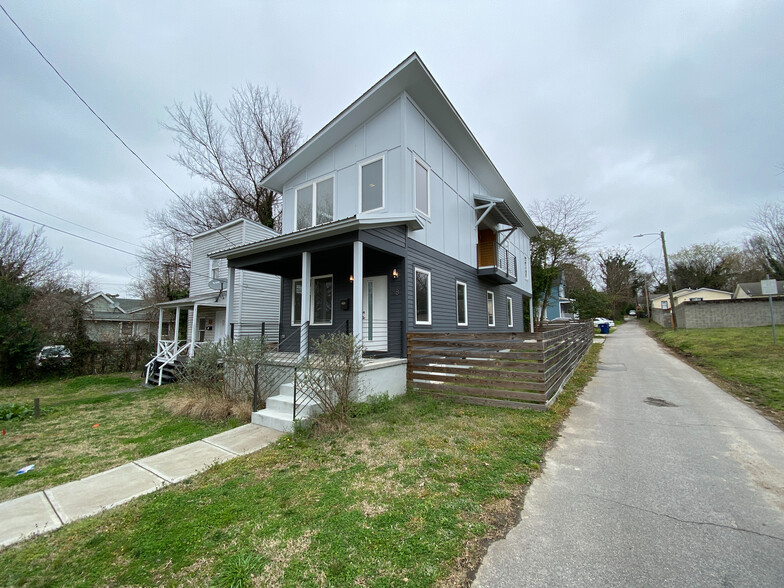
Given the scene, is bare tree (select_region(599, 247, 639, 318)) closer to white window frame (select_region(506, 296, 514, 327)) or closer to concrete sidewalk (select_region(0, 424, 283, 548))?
white window frame (select_region(506, 296, 514, 327))

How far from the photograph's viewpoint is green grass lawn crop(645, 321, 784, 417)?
257 inches

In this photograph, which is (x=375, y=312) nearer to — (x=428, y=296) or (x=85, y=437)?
(x=428, y=296)

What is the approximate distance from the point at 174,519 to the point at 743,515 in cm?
480

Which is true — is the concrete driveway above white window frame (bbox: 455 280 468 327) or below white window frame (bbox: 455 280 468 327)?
below

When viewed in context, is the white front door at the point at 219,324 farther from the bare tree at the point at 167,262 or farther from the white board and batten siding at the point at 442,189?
the white board and batten siding at the point at 442,189

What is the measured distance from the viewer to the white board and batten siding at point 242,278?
43.9ft

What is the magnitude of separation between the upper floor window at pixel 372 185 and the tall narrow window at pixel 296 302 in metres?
3.59

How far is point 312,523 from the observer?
257 cm

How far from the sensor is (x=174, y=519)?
2.74 m

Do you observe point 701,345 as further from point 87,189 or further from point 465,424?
point 87,189

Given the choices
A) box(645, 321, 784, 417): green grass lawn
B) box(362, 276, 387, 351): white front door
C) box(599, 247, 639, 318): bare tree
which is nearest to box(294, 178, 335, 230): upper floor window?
box(362, 276, 387, 351): white front door

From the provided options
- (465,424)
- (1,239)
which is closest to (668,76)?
(465,424)

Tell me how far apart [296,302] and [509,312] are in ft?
35.2

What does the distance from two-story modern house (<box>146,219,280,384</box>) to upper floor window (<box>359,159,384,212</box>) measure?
6.24m
